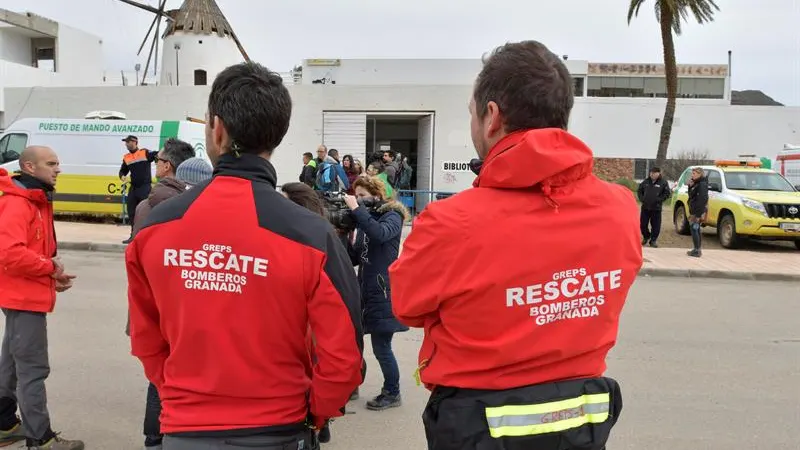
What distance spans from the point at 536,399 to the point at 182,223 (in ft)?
3.81

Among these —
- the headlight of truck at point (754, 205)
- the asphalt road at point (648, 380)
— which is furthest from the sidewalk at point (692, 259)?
the asphalt road at point (648, 380)

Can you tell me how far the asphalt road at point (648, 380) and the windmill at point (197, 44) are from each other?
22424mm

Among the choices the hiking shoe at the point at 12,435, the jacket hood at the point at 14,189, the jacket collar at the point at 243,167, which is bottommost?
the hiking shoe at the point at 12,435

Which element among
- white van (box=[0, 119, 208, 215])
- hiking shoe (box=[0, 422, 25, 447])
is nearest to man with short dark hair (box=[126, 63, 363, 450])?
hiking shoe (box=[0, 422, 25, 447])

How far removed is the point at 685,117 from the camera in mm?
35812

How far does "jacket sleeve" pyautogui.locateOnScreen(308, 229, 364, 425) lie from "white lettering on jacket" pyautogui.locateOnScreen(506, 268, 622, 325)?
570 mm

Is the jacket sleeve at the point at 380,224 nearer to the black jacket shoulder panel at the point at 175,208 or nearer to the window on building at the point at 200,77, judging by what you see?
the black jacket shoulder panel at the point at 175,208

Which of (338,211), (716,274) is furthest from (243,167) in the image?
(716,274)

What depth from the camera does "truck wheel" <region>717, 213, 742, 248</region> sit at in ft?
47.2

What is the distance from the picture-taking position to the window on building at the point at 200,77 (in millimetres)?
28547

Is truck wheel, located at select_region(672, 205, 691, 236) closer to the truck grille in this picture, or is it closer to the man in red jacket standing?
the truck grille

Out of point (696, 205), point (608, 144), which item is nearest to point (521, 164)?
point (696, 205)

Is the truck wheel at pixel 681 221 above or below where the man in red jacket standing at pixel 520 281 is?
below

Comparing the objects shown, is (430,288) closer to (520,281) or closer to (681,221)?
(520,281)
